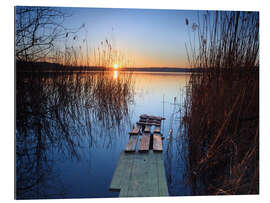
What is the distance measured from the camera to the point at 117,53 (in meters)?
2.38

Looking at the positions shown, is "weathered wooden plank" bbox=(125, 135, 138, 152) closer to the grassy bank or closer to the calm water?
the calm water

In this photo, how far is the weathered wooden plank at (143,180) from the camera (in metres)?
1.19

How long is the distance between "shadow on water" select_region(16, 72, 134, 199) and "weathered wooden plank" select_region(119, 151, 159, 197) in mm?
480

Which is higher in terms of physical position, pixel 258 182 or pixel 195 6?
pixel 195 6

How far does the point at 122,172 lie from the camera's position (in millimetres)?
1370

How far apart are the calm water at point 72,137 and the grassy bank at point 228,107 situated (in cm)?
23

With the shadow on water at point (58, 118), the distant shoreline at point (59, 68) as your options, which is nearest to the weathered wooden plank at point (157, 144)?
the shadow on water at point (58, 118)

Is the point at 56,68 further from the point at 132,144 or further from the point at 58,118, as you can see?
the point at 132,144

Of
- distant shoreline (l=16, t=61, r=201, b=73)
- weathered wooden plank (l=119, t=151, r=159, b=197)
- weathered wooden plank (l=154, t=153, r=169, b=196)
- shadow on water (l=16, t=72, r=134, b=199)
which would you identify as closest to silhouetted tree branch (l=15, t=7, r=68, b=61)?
distant shoreline (l=16, t=61, r=201, b=73)

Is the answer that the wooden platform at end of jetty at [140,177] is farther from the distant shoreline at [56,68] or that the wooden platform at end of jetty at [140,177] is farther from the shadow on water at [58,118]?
the distant shoreline at [56,68]

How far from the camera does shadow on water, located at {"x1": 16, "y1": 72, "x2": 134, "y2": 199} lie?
58.6 inches
